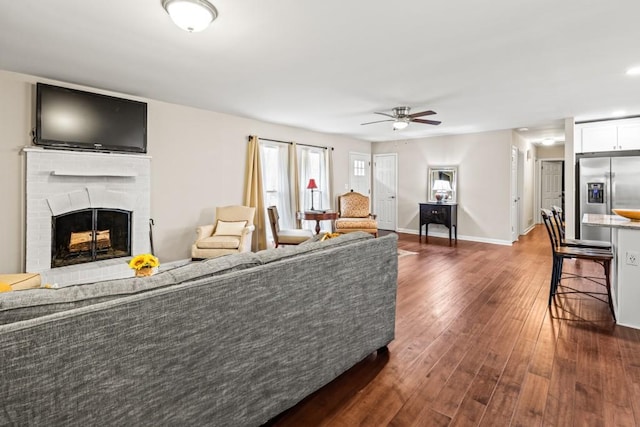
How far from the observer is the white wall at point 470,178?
267 inches

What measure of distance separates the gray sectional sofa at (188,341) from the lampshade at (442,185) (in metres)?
6.08

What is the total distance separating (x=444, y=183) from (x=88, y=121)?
6622mm

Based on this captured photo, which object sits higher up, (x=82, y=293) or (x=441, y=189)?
(x=441, y=189)

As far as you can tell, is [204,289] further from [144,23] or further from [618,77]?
[618,77]

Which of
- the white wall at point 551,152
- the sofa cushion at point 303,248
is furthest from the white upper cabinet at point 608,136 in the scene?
the sofa cushion at point 303,248

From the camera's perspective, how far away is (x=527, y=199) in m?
8.60

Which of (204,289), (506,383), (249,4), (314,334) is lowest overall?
(506,383)

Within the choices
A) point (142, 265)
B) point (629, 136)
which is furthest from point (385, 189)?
point (142, 265)

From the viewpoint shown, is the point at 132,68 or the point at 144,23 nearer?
the point at 144,23

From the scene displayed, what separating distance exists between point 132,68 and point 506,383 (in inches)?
166

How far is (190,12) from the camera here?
212 cm

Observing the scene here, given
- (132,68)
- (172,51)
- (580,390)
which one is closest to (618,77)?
(580,390)

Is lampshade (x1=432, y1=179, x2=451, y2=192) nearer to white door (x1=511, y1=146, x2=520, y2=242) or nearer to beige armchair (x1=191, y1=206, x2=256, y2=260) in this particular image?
white door (x1=511, y1=146, x2=520, y2=242)

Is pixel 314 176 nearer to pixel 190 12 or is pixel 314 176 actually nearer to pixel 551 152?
pixel 190 12
